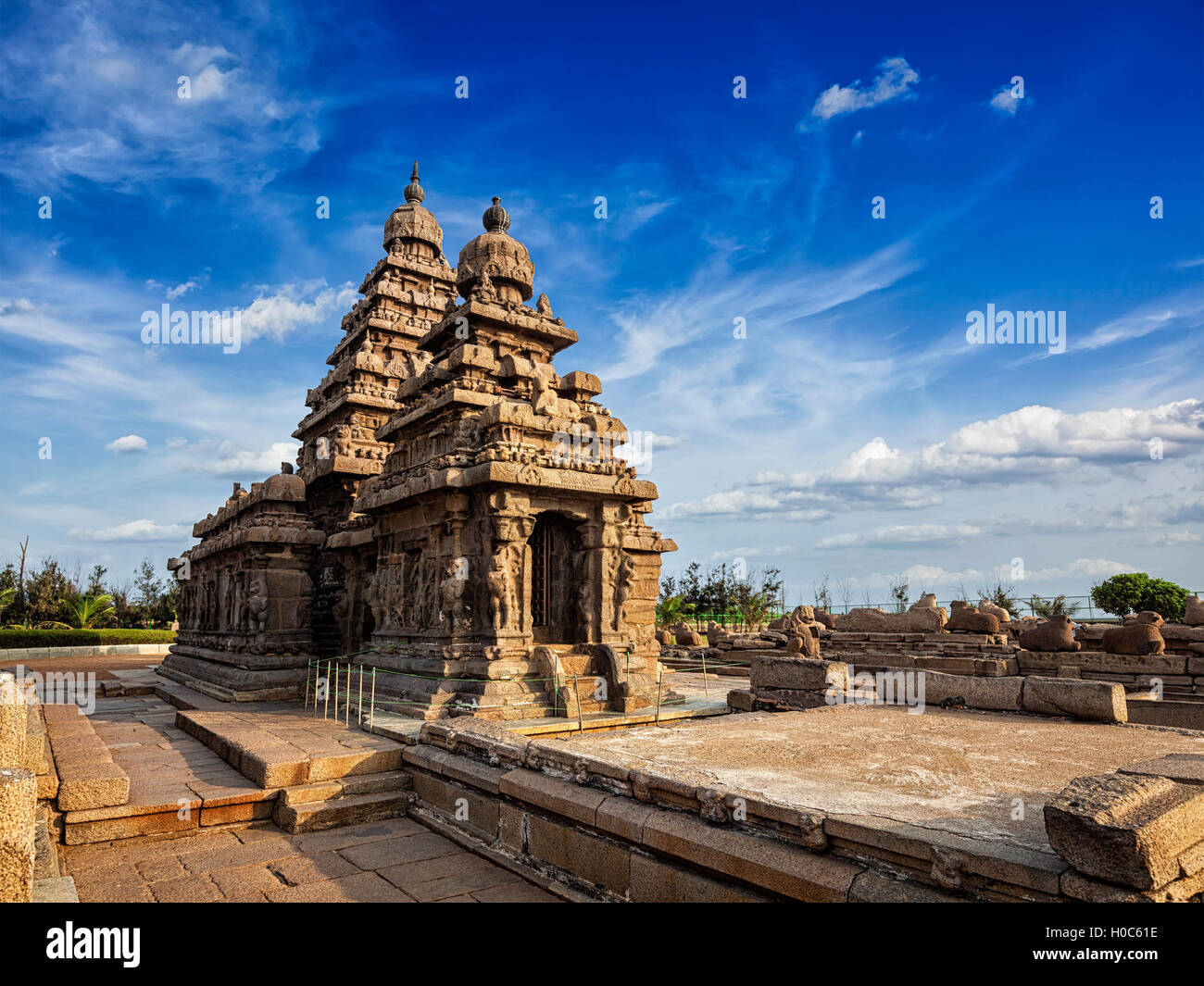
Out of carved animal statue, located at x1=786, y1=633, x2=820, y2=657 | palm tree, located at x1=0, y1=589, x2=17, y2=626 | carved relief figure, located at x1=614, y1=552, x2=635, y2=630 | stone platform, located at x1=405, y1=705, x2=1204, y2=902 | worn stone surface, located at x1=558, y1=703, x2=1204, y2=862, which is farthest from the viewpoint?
palm tree, located at x1=0, y1=589, x2=17, y2=626

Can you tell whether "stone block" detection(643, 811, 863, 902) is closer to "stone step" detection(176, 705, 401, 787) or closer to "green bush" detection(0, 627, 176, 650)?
"stone step" detection(176, 705, 401, 787)

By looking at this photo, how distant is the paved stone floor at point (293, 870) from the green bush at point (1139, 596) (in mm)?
32768

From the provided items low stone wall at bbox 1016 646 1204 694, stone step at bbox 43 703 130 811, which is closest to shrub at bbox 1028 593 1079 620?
low stone wall at bbox 1016 646 1204 694

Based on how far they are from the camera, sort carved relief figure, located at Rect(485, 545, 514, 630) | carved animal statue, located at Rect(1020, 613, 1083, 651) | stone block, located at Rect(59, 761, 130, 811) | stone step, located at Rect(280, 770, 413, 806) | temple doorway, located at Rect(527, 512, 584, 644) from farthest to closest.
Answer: carved animal statue, located at Rect(1020, 613, 1083, 651) → temple doorway, located at Rect(527, 512, 584, 644) → carved relief figure, located at Rect(485, 545, 514, 630) → stone step, located at Rect(280, 770, 413, 806) → stone block, located at Rect(59, 761, 130, 811)

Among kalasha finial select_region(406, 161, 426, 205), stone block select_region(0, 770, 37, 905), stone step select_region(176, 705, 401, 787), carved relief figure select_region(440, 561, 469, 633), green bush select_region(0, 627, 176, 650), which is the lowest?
green bush select_region(0, 627, 176, 650)

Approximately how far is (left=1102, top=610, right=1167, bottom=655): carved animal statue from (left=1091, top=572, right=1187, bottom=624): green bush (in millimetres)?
20746

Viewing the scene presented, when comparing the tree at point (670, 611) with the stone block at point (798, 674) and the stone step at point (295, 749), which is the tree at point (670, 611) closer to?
the stone block at point (798, 674)

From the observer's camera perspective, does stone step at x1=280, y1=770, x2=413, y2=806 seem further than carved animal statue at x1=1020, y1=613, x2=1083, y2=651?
No

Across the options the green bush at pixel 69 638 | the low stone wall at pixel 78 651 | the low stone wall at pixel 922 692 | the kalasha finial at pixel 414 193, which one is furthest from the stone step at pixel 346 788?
the green bush at pixel 69 638

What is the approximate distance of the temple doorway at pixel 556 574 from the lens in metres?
12.2

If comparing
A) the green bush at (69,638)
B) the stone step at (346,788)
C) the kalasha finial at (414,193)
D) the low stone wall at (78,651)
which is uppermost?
the kalasha finial at (414,193)

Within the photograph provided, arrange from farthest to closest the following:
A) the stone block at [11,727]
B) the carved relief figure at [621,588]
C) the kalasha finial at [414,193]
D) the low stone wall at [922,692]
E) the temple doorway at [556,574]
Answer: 1. the kalasha finial at [414,193]
2. the temple doorway at [556,574]
3. the carved relief figure at [621,588]
4. the low stone wall at [922,692]
5. the stone block at [11,727]

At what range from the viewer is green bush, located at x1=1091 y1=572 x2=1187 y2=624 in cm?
2930
